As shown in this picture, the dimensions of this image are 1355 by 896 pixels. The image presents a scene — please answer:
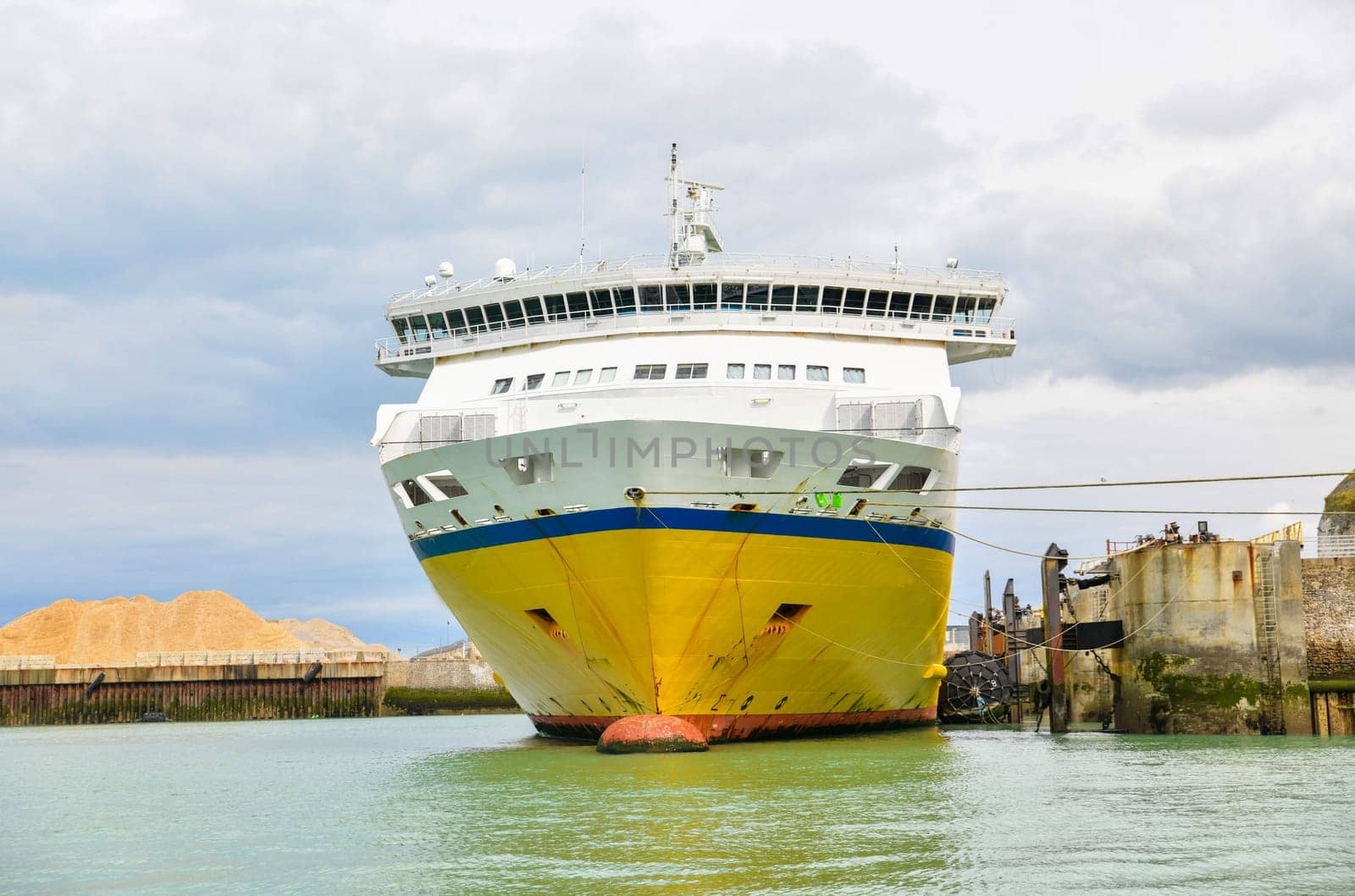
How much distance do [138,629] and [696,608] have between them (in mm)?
61441

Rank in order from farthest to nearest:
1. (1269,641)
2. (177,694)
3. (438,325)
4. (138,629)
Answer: (138,629), (177,694), (438,325), (1269,641)

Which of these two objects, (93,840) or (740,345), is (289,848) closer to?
(93,840)

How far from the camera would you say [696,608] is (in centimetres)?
1933

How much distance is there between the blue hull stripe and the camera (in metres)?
18.9

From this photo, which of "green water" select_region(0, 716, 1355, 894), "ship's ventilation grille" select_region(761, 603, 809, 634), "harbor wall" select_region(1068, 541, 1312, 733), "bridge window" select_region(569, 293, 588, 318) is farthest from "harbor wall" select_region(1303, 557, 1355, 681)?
"bridge window" select_region(569, 293, 588, 318)

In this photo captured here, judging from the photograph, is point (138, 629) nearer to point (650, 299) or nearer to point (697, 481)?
point (650, 299)

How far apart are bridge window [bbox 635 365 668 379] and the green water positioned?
635cm

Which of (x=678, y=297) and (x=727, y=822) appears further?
(x=678, y=297)

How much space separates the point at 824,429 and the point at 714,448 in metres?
2.85

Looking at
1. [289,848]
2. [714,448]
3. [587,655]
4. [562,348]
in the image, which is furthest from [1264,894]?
[562,348]

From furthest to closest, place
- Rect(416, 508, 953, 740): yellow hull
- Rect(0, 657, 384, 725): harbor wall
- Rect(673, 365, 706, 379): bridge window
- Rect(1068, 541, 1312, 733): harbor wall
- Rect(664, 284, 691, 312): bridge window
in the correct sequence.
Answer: Rect(0, 657, 384, 725): harbor wall < Rect(664, 284, 691, 312): bridge window < Rect(1068, 541, 1312, 733): harbor wall < Rect(673, 365, 706, 379): bridge window < Rect(416, 508, 953, 740): yellow hull

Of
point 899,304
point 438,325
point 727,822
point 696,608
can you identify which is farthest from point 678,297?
point 727,822

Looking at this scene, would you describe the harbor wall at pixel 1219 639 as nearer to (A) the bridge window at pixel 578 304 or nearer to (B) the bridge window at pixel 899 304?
(B) the bridge window at pixel 899 304

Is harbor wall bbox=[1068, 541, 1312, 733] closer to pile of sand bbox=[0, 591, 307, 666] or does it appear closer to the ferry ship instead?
the ferry ship
